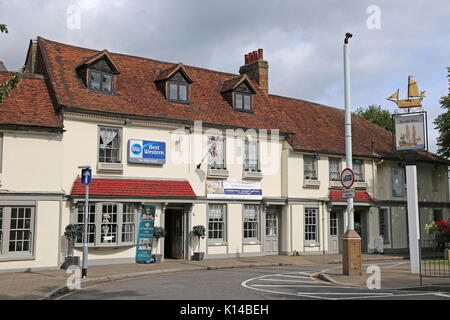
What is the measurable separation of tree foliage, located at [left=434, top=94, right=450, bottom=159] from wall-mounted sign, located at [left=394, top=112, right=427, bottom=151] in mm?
15956

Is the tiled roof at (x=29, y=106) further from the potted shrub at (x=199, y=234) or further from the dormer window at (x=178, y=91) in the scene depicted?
→ the potted shrub at (x=199, y=234)

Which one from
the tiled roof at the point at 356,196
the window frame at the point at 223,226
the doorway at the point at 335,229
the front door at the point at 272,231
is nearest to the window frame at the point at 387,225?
the tiled roof at the point at 356,196

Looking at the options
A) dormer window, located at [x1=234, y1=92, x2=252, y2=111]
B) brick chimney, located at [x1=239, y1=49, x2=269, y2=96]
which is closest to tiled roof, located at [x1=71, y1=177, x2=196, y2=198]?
dormer window, located at [x1=234, y1=92, x2=252, y2=111]

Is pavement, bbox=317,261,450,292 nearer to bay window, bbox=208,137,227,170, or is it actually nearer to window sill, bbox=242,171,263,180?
window sill, bbox=242,171,263,180

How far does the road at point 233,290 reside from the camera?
12666 millimetres

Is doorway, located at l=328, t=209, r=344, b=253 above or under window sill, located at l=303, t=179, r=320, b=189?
under

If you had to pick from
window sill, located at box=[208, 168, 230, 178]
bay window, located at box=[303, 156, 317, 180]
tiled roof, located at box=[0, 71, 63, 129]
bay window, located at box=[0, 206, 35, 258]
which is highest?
tiled roof, located at box=[0, 71, 63, 129]

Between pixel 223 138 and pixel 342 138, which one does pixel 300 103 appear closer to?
pixel 342 138

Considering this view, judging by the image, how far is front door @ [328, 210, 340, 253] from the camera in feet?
97.6

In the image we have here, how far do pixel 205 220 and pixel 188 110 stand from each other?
553cm

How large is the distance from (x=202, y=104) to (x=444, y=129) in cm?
1740

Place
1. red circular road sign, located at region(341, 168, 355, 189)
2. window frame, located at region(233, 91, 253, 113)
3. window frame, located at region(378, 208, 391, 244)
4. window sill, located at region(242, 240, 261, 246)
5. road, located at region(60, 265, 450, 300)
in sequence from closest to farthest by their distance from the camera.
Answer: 1. road, located at region(60, 265, 450, 300)
2. red circular road sign, located at region(341, 168, 355, 189)
3. window sill, located at region(242, 240, 261, 246)
4. window frame, located at region(233, 91, 253, 113)
5. window frame, located at region(378, 208, 391, 244)

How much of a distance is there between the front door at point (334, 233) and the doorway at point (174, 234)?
30.9ft
